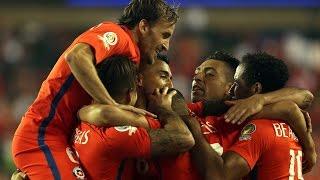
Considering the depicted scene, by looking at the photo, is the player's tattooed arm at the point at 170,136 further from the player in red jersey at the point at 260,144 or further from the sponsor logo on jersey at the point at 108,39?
the sponsor logo on jersey at the point at 108,39

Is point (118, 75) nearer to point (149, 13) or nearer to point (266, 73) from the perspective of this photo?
point (149, 13)

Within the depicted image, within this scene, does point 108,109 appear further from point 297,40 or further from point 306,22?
point 306,22

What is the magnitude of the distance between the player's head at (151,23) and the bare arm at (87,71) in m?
0.37

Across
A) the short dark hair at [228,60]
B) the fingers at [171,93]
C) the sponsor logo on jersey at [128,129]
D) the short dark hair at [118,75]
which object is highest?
the short dark hair at [118,75]

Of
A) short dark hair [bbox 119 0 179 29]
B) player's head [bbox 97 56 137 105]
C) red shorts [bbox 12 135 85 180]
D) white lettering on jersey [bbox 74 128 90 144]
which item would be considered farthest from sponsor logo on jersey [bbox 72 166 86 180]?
short dark hair [bbox 119 0 179 29]

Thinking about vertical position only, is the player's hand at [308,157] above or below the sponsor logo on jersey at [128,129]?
below

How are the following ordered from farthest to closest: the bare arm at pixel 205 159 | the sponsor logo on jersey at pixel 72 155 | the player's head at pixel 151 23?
the player's head at pixel 151 23, the sponsor logo on jersey at pixel 72 155, the bare arm at pixel 205 159

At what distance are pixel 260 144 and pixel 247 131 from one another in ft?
0.33

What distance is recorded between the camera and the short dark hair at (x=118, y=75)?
4164 mm

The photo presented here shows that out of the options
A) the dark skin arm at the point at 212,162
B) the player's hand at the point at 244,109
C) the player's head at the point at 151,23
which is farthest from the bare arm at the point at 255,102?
the player's head at the point at 151,23

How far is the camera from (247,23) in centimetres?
1684

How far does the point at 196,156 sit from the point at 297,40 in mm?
10777

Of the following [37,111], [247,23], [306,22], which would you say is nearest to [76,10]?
[247,23]

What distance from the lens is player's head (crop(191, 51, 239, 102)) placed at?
4.65 meters
